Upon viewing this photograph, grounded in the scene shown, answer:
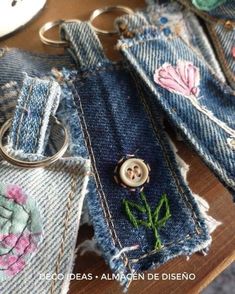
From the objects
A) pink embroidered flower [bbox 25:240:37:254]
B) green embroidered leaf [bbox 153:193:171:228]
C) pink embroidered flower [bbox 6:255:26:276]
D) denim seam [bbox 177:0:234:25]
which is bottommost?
green embroidered leaf [bbox 153:193:171:228]

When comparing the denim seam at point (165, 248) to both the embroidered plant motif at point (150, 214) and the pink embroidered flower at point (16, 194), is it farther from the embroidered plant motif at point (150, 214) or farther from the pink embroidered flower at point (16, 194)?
the pink embroidered flower at point (16, 194)

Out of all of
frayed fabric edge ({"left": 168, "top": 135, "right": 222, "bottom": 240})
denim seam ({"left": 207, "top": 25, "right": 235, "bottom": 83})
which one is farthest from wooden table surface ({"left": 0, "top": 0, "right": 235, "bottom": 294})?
denim seam ({"left": 207, "top": 25, "right": 235, "bottom": 83})

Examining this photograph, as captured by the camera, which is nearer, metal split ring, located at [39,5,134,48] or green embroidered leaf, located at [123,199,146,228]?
green embroidered leaf, located at [123,199,146,228]

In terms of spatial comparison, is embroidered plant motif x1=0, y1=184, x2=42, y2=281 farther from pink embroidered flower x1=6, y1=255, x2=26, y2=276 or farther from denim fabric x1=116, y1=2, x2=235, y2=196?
denim fabric x1=116, y1=2, x2=235, y2=196

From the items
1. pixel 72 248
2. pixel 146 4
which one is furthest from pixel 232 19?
pixel 72 248

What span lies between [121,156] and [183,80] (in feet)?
0.39

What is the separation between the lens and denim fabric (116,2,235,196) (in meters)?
0.43

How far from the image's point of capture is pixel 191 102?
46 cm

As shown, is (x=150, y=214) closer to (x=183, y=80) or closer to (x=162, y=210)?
(x=162, y=210)

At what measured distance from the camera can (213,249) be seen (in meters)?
0.42

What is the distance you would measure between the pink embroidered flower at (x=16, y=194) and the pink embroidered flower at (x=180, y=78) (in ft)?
0.62

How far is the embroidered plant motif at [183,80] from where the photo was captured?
1.51ft

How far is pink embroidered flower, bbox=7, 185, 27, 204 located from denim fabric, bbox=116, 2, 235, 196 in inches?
6.6

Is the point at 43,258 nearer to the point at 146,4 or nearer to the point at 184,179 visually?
the point at 184,179
